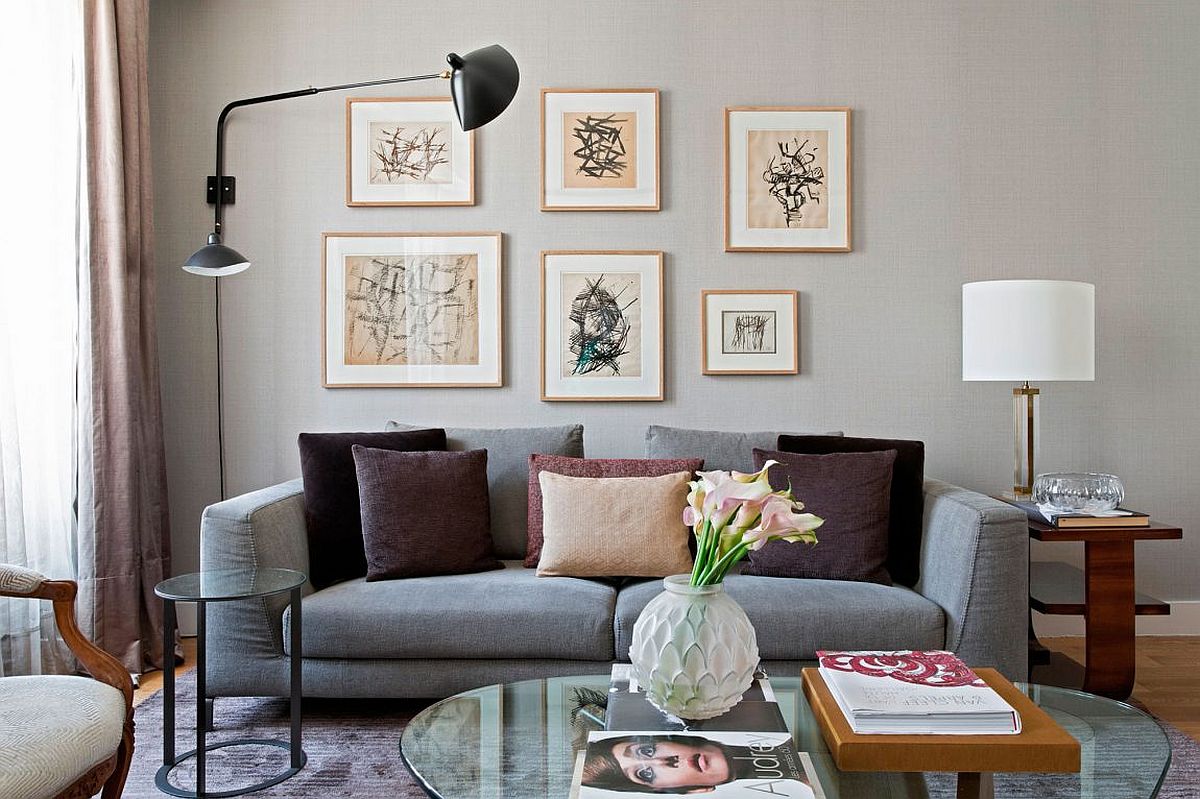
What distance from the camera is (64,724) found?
1576mm

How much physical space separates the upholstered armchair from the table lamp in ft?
8.76

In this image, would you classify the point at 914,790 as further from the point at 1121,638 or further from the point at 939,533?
the point at 1121,638

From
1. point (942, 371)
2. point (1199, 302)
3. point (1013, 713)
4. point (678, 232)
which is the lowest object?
point (1013, 713)

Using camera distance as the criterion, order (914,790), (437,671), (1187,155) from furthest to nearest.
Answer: (1187,155), (437,671), (914,790)

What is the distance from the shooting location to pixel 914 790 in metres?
1.39

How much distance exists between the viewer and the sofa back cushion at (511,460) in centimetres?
308

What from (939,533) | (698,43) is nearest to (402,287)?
(698,43)

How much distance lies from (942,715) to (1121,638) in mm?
1569

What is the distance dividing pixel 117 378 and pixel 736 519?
7.96 feet

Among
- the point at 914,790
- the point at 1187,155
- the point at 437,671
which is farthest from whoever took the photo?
the point at 1187,155

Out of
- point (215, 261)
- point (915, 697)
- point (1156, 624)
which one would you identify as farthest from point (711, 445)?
point (1156, 624)

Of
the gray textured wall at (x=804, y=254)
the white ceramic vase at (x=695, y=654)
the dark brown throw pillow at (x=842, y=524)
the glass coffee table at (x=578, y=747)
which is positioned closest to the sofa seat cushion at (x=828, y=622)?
the dark brown throw pillow at (x=842, y=524)

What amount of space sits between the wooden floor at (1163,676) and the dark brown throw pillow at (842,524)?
3.07 feet

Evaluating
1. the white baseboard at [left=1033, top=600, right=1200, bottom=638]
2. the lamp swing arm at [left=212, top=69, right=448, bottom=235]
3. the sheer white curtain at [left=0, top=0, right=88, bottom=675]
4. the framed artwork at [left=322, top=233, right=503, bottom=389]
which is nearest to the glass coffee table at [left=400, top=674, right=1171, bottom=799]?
the sheer white curtain at [left=0, top=0, right=88, bottom=675]
